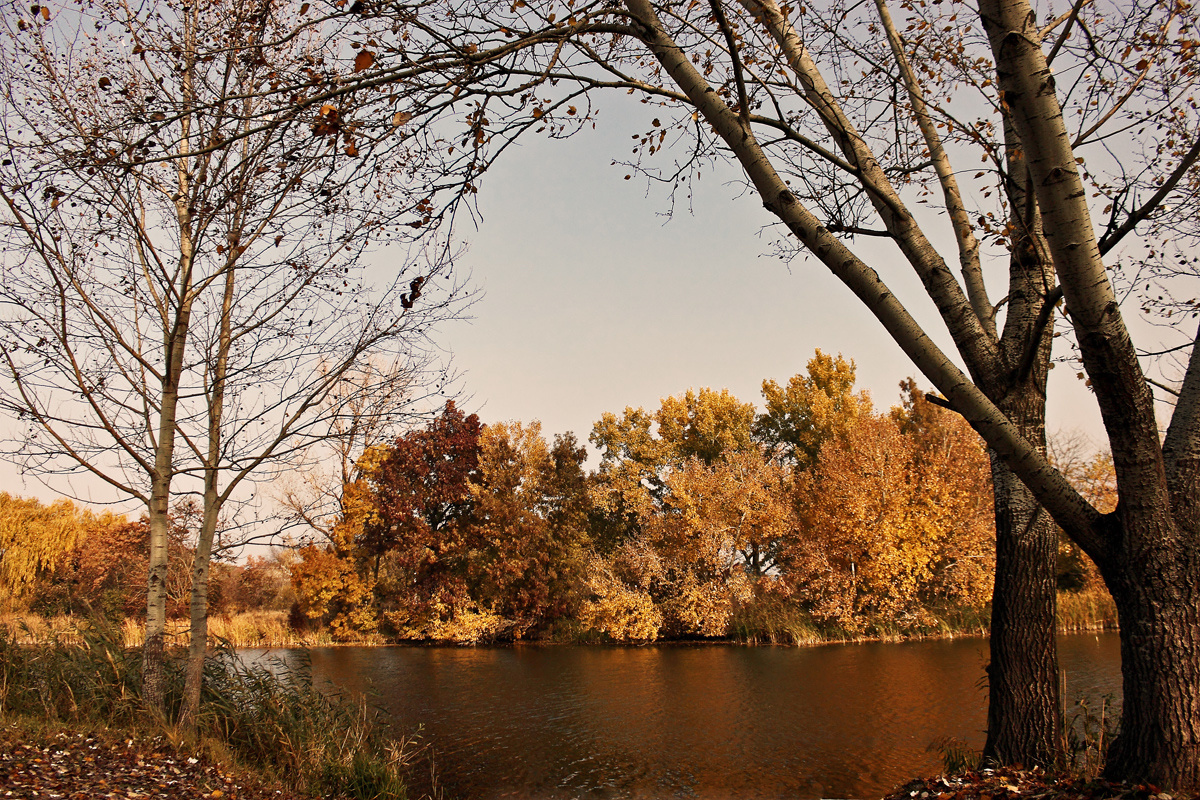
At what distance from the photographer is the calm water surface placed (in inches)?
276

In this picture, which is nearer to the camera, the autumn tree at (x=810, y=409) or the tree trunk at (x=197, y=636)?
the tree trunk at (x=197, y=636)

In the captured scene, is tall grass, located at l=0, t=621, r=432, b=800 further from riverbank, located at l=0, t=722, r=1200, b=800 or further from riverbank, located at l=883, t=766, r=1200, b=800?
riverbank, located at l=883, t=766, r=1200, b=800

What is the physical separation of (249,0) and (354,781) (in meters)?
6.31

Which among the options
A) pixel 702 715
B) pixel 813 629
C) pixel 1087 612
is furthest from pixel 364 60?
pixel 1087 612

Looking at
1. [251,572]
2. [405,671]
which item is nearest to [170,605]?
[251,572]

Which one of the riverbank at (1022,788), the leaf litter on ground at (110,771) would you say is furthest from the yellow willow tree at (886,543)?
the leaf litter on ground at (110,771)

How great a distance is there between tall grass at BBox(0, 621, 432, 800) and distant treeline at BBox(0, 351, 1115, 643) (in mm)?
12937

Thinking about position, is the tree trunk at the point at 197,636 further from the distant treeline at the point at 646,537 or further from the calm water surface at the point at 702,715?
the distant treeline at the point at 646,537

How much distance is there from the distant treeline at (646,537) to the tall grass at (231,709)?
12937 millimetres

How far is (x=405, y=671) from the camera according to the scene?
15430 millimetres

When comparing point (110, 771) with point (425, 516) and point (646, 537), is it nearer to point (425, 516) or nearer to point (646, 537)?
point (646, 537)

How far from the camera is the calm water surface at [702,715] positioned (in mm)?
7016

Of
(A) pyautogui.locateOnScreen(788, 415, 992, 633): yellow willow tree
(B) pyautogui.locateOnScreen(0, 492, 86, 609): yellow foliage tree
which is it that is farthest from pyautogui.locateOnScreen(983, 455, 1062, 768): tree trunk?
(B) pyautogui.locateOnScreen(0, 492, 86, 609): yellow foliage tree

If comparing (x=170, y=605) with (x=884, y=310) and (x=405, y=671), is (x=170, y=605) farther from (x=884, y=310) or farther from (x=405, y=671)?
(x=884, y=310)
